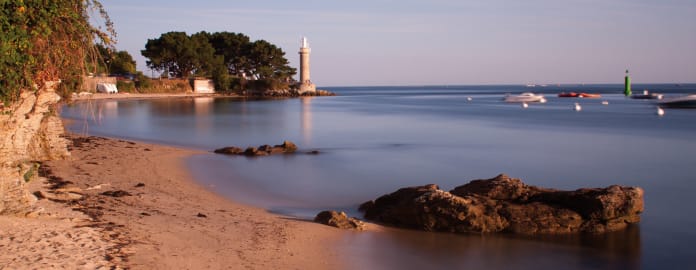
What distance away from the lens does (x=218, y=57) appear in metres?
70.9

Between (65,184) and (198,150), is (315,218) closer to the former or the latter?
(65,184)

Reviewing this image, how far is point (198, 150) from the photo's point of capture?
60.6 ft

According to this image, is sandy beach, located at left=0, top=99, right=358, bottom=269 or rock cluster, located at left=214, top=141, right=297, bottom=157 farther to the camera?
rock cluster, located at left=214, top=141, right=297, bottom=157

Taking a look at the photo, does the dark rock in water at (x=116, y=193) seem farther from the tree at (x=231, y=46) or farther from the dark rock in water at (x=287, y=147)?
the tree at (x=231, y=46)

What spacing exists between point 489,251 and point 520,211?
3.87ft

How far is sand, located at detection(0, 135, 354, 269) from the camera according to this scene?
5543mm

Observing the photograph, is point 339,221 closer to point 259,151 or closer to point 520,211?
point 520,211

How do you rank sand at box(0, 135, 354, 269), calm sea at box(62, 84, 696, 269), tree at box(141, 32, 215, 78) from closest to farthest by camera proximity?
sand at box(0, 135, 354, 269) < calm sea at box(62, 84, 696, 269) < tree at box(141, 32, 215, 78)

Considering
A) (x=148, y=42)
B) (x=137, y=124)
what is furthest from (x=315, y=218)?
(x=148, y=42)

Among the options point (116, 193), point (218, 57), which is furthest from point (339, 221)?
point (218, 57)

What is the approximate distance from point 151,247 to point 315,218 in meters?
2.93

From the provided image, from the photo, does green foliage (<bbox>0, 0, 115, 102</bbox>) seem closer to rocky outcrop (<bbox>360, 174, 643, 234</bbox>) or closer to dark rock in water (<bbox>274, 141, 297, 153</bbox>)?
rocky outcrop (<bbox>360, 174, 643, 234</bbox>)

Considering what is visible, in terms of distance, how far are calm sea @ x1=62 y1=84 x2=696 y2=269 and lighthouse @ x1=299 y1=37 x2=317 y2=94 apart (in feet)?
126

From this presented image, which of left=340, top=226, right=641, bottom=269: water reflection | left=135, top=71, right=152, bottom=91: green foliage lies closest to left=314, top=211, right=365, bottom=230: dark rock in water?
left=340, top=226, right=641, bottom=269: water reflection
